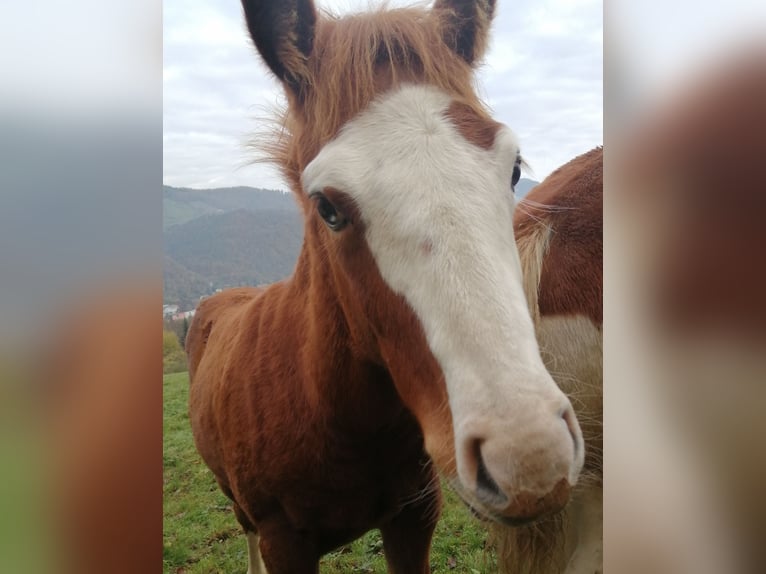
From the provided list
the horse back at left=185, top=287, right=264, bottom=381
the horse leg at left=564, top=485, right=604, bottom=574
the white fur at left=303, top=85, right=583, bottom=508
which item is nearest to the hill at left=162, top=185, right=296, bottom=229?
the horse back at left=185, top=287, right=264, bottom=381

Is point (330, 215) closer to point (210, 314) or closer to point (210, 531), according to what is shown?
point (210, 314)

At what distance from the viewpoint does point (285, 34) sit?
3.22ft

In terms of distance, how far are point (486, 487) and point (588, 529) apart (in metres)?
0.79

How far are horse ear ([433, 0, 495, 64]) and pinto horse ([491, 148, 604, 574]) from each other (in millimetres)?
402

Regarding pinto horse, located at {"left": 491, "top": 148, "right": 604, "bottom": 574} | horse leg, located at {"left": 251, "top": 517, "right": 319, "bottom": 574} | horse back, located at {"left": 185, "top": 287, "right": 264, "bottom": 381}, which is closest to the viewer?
horse leg, located at {"left": 251, "top": 517, "right": 319, "bottom": 574}

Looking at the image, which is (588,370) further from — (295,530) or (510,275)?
(295,530)

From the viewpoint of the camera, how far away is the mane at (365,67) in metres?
0.95

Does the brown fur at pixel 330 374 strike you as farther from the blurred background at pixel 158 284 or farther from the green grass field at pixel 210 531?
the blurred background at pixel 158 284

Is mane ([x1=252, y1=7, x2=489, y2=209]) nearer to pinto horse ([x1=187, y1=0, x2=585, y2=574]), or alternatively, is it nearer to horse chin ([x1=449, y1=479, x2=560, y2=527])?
pinto horse ([x1=187, y1=0, x2=585, y2=574])

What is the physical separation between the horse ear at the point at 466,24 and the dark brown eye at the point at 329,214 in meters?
0.42

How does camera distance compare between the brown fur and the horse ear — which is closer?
the brown fur

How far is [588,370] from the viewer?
131 cm

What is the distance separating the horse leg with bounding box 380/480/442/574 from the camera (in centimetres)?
130

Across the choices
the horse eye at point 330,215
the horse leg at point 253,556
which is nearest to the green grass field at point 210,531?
the horse leg at point 253,556
